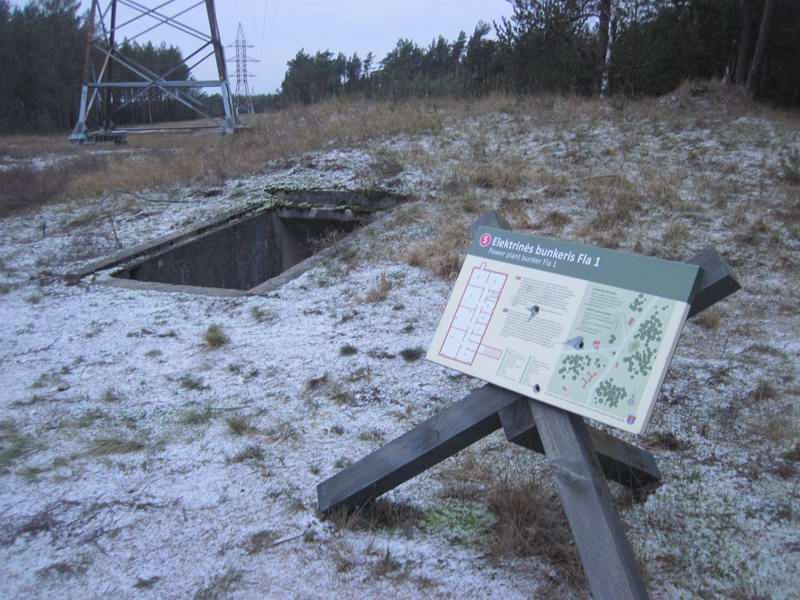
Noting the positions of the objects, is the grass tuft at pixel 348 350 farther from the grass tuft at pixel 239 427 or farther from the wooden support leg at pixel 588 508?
the wooden support leg at pixel 588 508

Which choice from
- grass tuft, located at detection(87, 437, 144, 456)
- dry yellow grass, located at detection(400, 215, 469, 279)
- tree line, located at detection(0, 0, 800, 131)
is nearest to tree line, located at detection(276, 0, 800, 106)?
tree line, located at detection(0, 0, 800, 131)

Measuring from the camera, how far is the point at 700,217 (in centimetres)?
668

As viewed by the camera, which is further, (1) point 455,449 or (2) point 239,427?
(2) point 239,427

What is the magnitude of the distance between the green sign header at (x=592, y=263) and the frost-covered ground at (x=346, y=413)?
1116 millimetres

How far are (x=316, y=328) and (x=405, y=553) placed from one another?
262 centimetres

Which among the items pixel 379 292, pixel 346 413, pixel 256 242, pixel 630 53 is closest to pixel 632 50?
pixel 630 53

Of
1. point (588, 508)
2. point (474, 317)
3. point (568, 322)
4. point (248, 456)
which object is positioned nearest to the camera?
point (588, 508)

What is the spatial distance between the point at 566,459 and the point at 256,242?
21.7 feet

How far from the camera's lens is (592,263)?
7.77 feet

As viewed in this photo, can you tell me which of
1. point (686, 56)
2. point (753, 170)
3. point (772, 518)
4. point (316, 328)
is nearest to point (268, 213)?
point (316, 328)

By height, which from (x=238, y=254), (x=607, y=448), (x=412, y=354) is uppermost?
(x=607, y=448)

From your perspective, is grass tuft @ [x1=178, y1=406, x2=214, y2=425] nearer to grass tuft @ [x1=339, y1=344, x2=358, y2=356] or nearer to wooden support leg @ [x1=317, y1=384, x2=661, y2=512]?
grass tuft @ [x1=339, y1=344, x2=358, y2=356]

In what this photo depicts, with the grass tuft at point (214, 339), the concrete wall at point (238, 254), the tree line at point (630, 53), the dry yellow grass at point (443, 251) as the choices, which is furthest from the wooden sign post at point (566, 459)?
the tree line at point (630, 53)

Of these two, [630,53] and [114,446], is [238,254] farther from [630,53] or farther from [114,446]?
[630,53]
